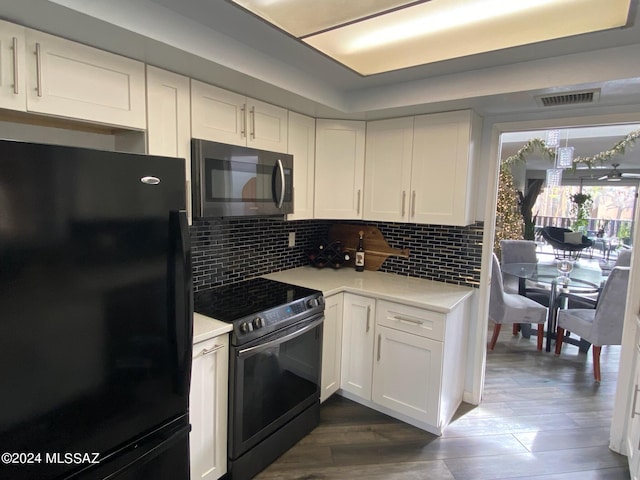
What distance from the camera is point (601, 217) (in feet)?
27.3

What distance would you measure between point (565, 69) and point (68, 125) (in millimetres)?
2405

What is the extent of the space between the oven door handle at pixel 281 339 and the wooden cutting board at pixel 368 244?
3.17 feet

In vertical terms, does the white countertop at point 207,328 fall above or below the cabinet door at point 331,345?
above

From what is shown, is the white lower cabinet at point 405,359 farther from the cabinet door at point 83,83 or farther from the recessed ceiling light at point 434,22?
the cabinet door at point 83,83

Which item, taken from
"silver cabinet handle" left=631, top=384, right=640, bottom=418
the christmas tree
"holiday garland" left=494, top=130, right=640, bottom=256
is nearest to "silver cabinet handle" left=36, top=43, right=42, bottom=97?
"silver cabinet handle" left=631, top=384, right=640, bottom=418

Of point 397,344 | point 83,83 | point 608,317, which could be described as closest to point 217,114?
point 83,83

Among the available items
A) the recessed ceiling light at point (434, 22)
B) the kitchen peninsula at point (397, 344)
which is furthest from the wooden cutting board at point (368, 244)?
the recessed ceiling light at point (434, 22)

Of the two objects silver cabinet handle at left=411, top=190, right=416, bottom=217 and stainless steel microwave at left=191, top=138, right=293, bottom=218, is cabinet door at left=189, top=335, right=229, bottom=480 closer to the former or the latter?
stainless steel microwave at left=191, top=138, right=293, bottom=218

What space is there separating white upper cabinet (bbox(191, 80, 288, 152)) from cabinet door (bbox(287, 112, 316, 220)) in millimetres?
101

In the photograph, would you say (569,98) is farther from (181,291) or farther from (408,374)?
(181,291)

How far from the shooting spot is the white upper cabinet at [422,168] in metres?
2.44

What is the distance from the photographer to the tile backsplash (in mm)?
2379

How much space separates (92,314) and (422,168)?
7.12 feet

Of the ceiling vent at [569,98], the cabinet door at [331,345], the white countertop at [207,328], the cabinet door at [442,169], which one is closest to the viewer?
the white countertop at [207,328]
